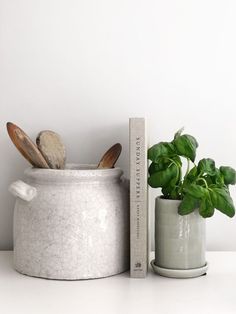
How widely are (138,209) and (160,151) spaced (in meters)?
0.11

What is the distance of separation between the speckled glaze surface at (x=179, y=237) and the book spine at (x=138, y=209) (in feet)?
0.11

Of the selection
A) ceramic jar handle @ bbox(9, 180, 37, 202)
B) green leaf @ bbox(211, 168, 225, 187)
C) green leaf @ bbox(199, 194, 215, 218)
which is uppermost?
green leaf @ bbox(211, 168, 225, 187)

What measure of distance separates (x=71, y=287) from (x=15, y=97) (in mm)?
465

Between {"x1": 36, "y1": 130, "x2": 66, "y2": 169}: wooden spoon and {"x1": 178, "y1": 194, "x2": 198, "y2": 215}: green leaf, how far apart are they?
0.27 metres

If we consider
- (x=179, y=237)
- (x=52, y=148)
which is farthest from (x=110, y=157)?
(x=179, y=237)

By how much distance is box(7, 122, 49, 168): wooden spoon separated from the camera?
0.96 meters

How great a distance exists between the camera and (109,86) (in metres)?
1.15

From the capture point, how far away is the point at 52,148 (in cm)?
104

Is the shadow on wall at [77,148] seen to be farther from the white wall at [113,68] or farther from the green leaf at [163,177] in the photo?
the green leaf at [163,177]

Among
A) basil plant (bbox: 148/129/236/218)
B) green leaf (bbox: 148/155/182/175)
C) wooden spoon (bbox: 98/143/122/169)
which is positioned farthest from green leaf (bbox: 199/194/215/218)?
wooden spoon (bbox: 98/143/122/169)

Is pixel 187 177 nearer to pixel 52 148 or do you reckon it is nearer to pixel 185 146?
A: pixel 185 146

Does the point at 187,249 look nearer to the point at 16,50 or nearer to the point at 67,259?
the point at 67,259

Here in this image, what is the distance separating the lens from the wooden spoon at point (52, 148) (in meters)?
1.01

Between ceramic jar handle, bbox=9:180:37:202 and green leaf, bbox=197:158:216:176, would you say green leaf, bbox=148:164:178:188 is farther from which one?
ceramic jar handle, bbox=9:180:37:202
